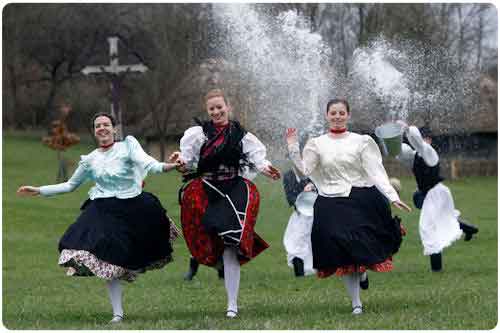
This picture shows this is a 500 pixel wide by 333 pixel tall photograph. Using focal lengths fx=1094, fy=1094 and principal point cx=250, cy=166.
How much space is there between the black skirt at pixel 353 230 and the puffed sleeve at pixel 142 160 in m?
1.15

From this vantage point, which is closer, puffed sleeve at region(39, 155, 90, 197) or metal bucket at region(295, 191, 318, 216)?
puffed sleeve at region(39, 155, 90, 197)

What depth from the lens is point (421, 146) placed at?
9.63 meters

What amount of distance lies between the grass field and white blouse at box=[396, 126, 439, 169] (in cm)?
113

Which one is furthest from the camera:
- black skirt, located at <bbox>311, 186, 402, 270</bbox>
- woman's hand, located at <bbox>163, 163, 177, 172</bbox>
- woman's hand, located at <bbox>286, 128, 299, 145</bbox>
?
woman's hand, located at <bbox>286, 128, 299, 145</bbox>

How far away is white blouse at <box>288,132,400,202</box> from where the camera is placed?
291 inches

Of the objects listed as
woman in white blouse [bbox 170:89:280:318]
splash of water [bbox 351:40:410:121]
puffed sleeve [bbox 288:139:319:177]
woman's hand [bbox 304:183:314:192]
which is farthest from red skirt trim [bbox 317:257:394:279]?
splash of water [bbox 351:40:410:121]

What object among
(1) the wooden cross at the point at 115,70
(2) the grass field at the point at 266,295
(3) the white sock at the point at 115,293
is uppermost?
(1) the wooden cross at the point at 115,70

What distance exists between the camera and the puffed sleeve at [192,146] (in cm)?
738

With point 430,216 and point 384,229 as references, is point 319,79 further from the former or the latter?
point 384,229

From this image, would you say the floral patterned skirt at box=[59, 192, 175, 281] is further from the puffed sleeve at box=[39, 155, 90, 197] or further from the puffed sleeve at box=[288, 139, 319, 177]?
the puffed sleeve at box=[288, 139, 319, 177]

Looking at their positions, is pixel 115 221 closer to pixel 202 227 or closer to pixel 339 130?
pixel 202 227

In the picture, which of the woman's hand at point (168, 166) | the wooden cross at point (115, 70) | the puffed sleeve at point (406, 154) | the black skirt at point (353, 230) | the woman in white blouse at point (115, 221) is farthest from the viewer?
the wooden cross at point (115, 70)

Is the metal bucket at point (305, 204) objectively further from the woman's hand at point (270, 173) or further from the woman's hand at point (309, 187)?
the woman's hand at point (270, 173)

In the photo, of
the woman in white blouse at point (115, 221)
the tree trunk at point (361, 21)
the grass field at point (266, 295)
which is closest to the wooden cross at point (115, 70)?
the tree trunk at point (361, 21)
